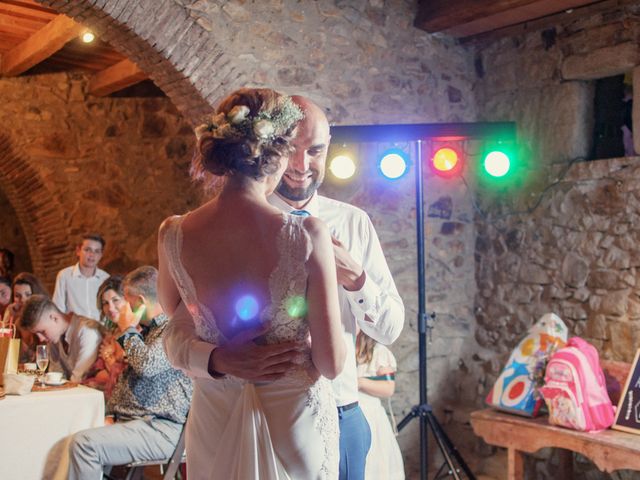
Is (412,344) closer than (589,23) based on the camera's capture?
No

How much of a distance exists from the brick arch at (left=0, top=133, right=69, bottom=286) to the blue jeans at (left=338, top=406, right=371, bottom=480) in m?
5.78

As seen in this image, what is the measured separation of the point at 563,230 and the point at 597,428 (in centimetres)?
136

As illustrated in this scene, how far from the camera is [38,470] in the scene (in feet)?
11.4

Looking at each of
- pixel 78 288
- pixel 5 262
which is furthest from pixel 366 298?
pixel 5 262

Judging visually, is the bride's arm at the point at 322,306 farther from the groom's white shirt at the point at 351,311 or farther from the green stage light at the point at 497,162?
the green stage light at the point at 497,162

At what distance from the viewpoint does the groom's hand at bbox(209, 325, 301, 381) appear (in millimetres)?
1562

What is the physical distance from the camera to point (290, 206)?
2.13 meters

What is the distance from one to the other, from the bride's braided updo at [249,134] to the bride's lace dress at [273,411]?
0.47 feet

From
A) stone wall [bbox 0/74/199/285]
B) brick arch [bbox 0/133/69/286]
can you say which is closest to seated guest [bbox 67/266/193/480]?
stone wall [bbox 0/74/199/285]

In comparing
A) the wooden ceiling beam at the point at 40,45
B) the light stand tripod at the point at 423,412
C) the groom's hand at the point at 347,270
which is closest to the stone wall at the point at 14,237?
the wooden ceiling beam at the point at 40,45

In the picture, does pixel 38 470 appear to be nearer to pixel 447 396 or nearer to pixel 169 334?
pixel 169 334

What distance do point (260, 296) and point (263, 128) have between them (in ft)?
1.15

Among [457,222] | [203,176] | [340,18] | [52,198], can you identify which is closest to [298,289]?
[203,176]

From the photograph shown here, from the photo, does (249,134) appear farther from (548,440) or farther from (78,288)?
(78,288)
